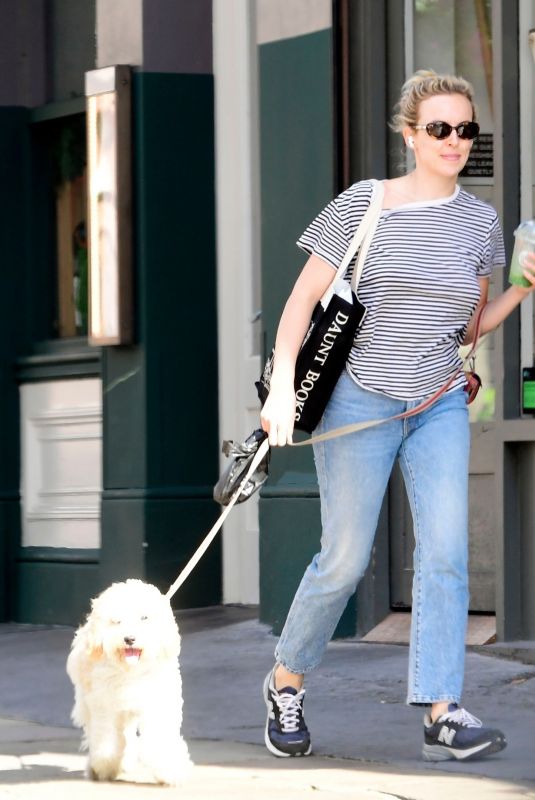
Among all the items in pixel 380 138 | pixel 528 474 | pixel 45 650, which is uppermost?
pixel 380 138

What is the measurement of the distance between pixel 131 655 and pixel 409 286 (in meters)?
1.30

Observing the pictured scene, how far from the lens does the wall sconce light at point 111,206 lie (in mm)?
8250

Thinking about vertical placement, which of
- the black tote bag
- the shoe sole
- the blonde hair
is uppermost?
the blonde hair

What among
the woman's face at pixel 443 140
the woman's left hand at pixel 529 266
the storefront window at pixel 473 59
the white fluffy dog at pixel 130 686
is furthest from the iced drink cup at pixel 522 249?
the storefront window at pixel 473 59

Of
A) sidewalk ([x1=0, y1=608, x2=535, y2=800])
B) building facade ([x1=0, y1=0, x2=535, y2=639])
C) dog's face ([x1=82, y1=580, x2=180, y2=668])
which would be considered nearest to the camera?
dog's face ([x1=82, y1=580, x2=180, y2=668])

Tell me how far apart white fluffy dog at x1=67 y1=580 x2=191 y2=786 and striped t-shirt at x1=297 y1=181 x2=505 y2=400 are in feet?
3.07

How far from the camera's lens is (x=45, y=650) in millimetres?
7910

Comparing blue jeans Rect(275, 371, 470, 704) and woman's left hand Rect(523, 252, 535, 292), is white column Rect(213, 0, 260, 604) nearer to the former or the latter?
blue jeans Rect(275, 371, 470, 704)

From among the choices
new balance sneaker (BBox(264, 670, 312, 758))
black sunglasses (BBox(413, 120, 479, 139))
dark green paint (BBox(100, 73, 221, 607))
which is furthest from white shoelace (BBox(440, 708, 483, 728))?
dark green paint (BBox(100, 73, 221, 607))

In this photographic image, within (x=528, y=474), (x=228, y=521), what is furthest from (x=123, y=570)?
(x=528, y=474)

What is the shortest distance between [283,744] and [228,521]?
344cm

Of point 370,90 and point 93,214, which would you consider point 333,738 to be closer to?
point 370,90

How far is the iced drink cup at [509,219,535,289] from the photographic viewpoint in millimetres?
4918

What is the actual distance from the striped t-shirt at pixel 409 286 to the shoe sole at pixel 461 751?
39.3 inches
